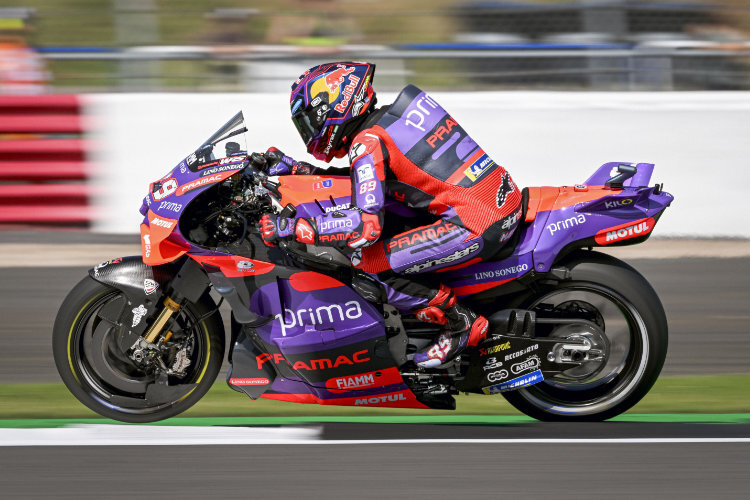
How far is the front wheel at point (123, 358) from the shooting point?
16.8 ft

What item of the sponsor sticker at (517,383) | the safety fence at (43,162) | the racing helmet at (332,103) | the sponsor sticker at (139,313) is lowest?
the safety fence at (43,162)

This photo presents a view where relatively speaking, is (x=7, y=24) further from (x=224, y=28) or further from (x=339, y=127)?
(x=339, y=127)

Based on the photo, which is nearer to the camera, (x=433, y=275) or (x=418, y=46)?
(x=433, y=275)

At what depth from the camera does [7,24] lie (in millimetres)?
9906

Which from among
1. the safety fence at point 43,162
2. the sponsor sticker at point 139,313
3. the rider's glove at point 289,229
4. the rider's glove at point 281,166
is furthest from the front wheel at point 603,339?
the safety fence at point 43,162

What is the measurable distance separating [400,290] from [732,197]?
509 cm

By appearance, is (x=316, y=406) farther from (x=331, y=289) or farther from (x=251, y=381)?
(x=331, y=289)

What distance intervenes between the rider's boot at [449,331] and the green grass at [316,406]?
613mm

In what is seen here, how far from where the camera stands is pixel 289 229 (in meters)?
4.77

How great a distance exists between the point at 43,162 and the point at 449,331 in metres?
5.43

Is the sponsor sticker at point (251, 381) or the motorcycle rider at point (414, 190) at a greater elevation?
the motorcycle rider at point (414, 190)

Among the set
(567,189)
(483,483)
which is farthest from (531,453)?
(567,189)

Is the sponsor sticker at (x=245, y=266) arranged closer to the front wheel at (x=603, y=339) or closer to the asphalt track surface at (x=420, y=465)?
the asphalt track surface at (x=420, y=465)

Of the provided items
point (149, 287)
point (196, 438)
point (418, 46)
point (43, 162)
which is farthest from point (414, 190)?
point (43, 162)
